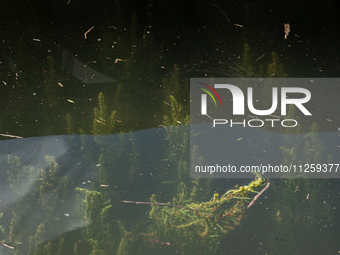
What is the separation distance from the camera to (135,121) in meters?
1.20

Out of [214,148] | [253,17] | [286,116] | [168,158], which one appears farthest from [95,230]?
[253,17]

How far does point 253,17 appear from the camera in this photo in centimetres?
116

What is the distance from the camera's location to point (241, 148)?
118 centimetres

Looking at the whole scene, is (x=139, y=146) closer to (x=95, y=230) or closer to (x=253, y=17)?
(x=95, y=230)

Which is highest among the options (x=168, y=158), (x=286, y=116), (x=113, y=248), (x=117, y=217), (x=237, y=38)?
(x=237, y=38)

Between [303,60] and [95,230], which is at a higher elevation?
[303,60]

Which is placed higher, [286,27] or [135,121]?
[286,27]

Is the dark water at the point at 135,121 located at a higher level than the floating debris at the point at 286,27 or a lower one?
lower

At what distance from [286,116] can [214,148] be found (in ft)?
1.15

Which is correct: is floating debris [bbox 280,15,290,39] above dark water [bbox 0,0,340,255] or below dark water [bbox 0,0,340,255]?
above

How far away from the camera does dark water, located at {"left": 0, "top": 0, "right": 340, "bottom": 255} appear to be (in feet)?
3.82

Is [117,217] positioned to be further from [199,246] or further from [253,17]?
[253,17]

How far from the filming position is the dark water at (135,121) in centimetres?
116

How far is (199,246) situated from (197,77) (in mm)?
747
